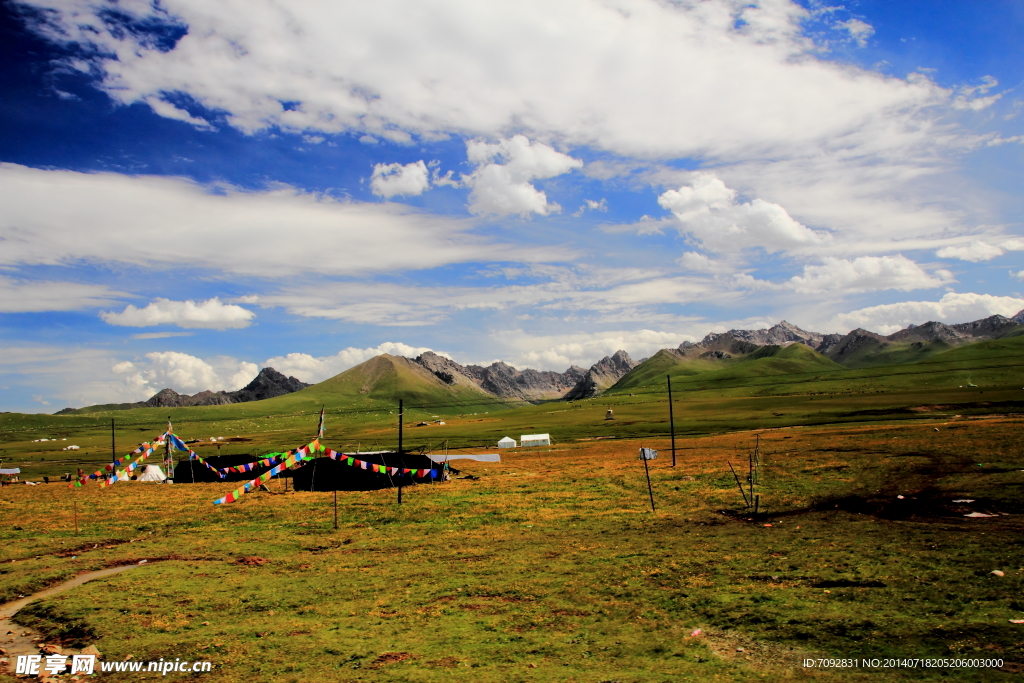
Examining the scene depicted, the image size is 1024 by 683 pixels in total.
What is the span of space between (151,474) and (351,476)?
34411 mm

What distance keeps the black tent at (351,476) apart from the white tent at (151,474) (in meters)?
27.6

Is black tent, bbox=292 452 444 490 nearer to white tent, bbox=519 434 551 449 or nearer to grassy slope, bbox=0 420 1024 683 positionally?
grassy slope, bbox=0 420 1024 683

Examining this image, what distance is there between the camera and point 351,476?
5119 centimetres

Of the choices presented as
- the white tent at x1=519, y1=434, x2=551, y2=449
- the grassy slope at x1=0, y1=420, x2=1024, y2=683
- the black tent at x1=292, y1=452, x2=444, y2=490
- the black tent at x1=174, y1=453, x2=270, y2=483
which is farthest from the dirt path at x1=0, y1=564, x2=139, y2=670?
the white tent at x1=519, y1=434, x2=551, y2=449

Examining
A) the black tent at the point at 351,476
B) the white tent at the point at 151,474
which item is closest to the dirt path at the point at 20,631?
the black tent at the point at 351,476

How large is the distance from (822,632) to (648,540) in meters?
12.4

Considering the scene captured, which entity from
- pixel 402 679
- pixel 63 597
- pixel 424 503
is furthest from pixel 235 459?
pixel 402 679

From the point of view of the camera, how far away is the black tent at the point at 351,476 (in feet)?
167

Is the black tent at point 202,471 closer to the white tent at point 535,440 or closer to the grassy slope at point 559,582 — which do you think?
the grassy slope at point 559,582

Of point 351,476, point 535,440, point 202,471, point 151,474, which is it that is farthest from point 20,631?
point 535,440

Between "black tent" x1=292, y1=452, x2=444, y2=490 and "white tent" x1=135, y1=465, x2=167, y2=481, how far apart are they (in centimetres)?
2761

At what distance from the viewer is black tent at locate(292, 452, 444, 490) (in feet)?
167

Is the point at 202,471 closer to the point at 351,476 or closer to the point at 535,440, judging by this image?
the point at 351,476

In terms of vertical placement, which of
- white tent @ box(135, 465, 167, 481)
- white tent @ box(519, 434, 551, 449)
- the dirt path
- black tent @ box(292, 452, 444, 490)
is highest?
the dirt path
